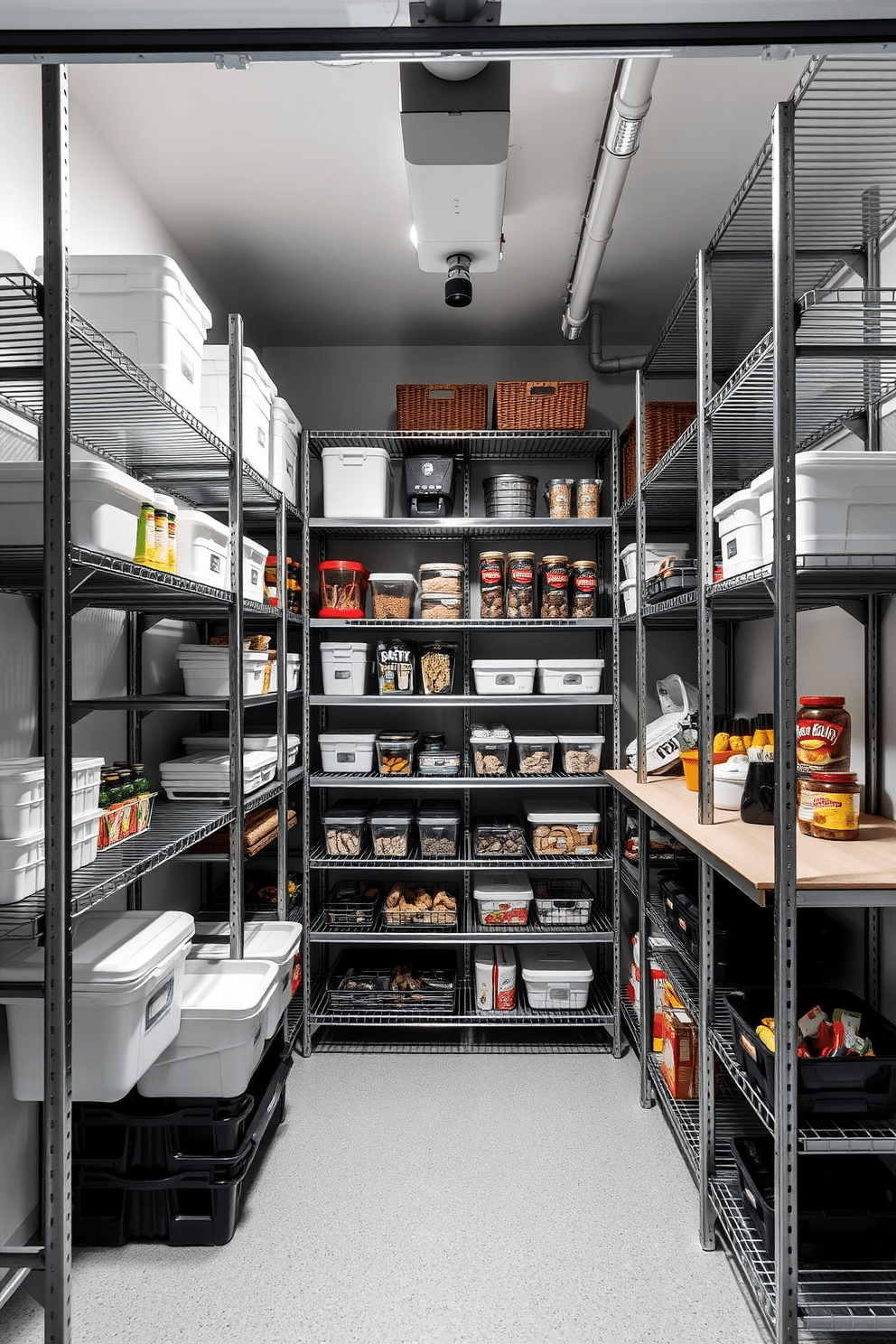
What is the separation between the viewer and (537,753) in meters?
3.41

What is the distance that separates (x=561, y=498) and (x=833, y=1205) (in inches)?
101

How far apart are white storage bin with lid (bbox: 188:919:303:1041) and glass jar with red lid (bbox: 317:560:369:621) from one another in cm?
131

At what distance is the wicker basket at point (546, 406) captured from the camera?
132 inches

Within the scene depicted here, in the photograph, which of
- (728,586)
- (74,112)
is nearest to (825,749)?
(728,586)

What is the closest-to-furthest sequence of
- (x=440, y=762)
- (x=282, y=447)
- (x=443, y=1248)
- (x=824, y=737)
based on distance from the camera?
(x=824, y=737) → (x=443, y=1248) → (x=282, y=447) → (x=440, y=762)

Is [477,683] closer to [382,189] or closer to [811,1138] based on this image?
[382,189]

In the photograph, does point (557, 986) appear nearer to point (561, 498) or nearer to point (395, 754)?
point (395, 754)

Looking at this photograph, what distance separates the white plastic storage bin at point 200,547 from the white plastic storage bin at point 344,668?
43.7 inches

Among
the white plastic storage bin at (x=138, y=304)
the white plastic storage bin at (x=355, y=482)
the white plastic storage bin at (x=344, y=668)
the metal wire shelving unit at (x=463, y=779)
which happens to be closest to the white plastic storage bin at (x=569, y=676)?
the metal wire shelving unit at (x=463, y=779)

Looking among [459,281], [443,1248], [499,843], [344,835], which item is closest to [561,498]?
[459,281]

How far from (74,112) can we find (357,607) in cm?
190

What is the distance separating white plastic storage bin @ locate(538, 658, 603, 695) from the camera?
339 centimetres

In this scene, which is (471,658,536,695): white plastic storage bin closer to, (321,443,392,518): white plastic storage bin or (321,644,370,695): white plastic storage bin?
(321,644,370,695): white plastic storage bin

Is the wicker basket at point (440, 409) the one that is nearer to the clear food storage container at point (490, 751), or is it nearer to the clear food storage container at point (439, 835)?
the clear food storage container at point (490, 751)
